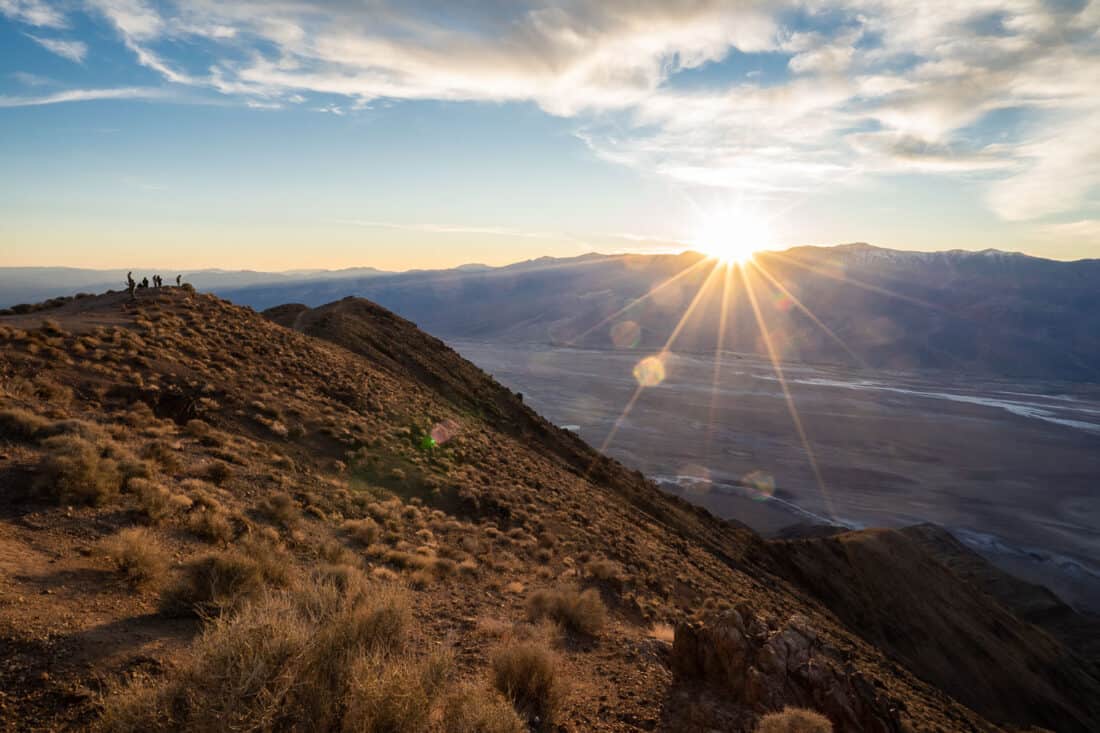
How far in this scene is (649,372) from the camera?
5773 inches

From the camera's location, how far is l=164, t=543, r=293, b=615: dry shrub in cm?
555

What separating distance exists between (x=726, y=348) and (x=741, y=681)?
654ft

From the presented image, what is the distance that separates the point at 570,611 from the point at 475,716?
15.6ft

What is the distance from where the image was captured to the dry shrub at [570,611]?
8379mm

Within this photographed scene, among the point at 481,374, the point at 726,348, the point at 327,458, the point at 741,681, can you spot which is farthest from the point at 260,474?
the point at 726,348

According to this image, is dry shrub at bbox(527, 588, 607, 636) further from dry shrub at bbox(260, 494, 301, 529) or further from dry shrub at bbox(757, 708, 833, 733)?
dry shrub at bbox(260, 494, 301, 529)

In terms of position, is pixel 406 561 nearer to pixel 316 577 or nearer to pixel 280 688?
pixel 316 577

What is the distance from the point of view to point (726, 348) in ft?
642

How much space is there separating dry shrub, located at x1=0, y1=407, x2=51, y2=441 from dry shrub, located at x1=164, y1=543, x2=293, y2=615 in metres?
5.14

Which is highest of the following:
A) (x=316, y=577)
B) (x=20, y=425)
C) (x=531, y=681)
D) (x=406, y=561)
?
(x=20, y=425)

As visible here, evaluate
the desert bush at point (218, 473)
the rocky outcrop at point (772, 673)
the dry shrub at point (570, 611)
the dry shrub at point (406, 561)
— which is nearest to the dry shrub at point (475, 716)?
the rocky outcrop at point (772, 673)

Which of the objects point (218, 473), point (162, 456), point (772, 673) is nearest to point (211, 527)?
point (218, 473)

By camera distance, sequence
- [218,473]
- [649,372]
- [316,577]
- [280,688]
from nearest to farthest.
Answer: [280,688], [316,577], [218,473], [649,372]

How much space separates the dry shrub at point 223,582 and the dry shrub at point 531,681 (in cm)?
273
